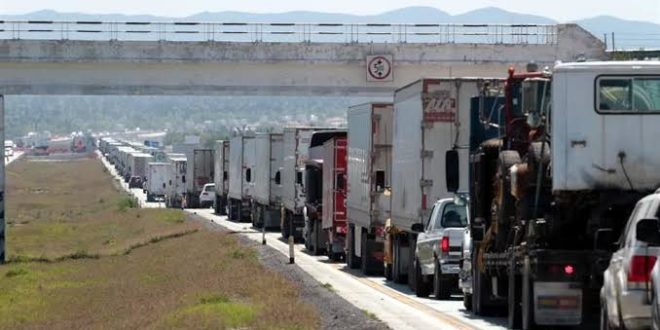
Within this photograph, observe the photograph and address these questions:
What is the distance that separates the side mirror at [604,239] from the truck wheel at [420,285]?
11.5 metres

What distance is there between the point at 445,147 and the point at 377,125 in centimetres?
608

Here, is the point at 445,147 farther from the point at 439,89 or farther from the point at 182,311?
the point at 182,311

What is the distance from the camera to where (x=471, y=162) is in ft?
82.6

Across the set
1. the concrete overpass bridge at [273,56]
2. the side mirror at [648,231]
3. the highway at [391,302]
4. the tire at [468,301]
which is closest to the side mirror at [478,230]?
the highway at [391,302]

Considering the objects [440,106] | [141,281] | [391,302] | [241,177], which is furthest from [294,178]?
[391,302]

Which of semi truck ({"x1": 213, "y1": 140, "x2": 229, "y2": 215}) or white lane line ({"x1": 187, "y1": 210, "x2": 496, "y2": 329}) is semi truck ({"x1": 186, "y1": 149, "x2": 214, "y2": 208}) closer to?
semi truck ({"x1": 213, "y1": 140, "x2": 229, "y2": 215})

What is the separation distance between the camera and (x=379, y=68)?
62000 mm

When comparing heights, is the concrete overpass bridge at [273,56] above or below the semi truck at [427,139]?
above

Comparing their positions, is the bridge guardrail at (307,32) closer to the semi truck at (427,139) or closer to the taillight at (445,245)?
the semi truck at (427,139)

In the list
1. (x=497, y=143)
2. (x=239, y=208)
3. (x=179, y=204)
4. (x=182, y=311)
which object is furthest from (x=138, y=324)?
(x=179, y=204)

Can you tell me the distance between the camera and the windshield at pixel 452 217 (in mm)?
28750

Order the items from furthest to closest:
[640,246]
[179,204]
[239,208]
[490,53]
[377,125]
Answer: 1. [179,204]
2. [239,208]
3. [490,53]
4. [377,125]
5. [640,246]

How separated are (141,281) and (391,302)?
14.1 metres

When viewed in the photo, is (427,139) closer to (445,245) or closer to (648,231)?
(445,245)
